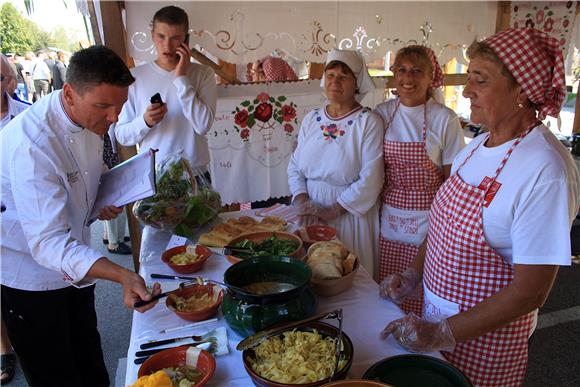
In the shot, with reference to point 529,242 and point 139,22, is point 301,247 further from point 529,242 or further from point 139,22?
point 139,22

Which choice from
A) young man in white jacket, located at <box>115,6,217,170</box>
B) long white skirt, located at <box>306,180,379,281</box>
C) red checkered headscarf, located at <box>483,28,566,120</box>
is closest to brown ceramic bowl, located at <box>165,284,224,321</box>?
long white skirt, located at <box>306,180,379,281</box>

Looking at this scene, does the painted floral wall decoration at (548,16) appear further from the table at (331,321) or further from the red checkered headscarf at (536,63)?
the table at (331,321)

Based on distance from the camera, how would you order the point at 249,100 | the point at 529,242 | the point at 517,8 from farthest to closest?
1. the point at 517,8
2. the point at 249,100
3. the point at 529,242

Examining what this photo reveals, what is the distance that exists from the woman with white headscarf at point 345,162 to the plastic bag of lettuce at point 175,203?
1.84ft

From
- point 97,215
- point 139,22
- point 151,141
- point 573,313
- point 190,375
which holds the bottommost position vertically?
point 573,313

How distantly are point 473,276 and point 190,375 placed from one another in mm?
968

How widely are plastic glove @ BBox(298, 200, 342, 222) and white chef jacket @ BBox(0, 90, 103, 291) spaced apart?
3.43 ft

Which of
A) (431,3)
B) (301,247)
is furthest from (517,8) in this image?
(301,247)

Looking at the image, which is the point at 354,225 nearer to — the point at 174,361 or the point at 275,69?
the point at 174,361

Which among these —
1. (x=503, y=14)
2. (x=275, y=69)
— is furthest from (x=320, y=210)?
(x=503, y=14)

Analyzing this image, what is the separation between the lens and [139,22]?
10.3 ft

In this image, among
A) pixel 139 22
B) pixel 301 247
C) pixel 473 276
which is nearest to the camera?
pixel 473 276

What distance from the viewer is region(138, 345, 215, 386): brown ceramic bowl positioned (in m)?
1.13

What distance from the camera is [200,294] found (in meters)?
1.53
